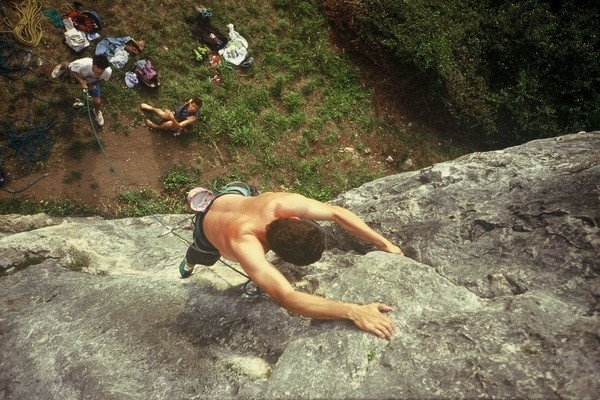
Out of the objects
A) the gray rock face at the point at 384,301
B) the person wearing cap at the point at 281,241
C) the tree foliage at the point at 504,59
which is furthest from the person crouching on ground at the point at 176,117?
the tree foliage at the point at 504,59

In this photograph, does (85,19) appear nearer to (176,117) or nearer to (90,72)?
(90,72)

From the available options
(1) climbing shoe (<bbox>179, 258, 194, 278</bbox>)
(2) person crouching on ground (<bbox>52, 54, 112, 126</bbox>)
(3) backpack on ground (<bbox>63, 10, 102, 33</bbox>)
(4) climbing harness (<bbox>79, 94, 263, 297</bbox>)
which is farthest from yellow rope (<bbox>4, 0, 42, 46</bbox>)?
(1) climbing shoe (<bbox>179, 258, 194, 278</bbox>)

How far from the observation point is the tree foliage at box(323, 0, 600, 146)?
8.73 m

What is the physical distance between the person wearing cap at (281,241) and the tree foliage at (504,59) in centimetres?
567

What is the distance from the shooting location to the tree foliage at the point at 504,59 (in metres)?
8.73

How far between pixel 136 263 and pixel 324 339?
3237mm

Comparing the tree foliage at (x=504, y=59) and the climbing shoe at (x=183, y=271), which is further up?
the tree foliage at (x=504, y=59)

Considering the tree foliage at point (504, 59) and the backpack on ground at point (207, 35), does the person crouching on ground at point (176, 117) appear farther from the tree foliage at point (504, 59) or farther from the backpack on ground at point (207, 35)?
the tree foliage at point (504, 59)

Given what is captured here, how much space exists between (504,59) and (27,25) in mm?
9032

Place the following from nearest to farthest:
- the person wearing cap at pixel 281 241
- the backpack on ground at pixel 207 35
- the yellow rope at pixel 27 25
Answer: the person wearing cap at pixel 281 241 < the yellow rope at pixel 27 25 < the backpack on ground at pixel 207 35

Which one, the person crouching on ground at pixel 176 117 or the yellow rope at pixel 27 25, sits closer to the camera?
the yellow rope at pixel 27 25

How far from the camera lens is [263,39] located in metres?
9.34

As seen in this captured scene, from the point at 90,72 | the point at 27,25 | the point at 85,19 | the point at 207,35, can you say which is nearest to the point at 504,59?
the point at 207,35

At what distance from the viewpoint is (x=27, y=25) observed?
781 cm
